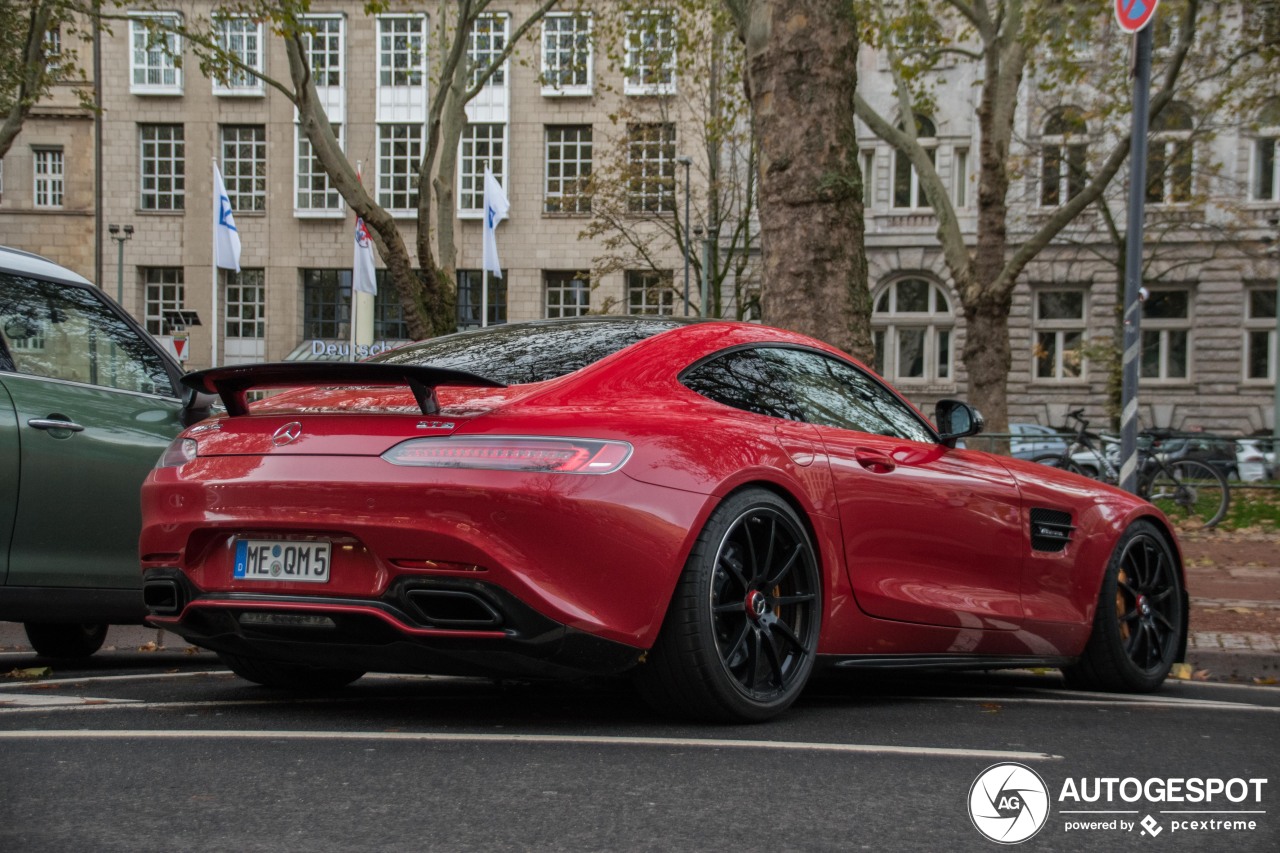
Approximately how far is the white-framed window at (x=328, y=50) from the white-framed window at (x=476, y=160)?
4.50 meters

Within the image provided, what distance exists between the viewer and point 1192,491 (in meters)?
16.8

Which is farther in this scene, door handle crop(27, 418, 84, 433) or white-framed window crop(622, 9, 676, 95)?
white-framed window crop(622, 9, 676, 95)

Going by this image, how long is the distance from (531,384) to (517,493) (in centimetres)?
50

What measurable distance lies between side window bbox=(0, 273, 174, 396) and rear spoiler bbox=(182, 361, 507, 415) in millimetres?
1691

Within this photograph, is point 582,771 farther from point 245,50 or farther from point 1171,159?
point 245,50

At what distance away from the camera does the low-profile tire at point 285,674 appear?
17.5ft

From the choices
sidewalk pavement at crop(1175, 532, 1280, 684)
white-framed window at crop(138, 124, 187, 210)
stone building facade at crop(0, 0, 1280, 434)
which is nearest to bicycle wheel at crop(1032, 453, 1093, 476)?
sidewalk pavement at crop(1175, 532, 1280, 684)

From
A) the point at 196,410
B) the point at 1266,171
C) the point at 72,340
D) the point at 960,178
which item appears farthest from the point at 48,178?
the point at 196,410

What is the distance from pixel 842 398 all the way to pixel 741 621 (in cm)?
122

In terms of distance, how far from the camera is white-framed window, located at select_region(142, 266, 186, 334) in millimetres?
46094

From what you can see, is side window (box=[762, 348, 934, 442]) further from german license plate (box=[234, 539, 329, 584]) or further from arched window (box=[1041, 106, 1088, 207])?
arched window (box=[1041, 106, 1088, 207])

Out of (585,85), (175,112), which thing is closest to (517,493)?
(585,85)

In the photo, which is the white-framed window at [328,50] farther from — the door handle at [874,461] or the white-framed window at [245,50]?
the door handle at [874,461]

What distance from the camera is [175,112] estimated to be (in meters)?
45.8
